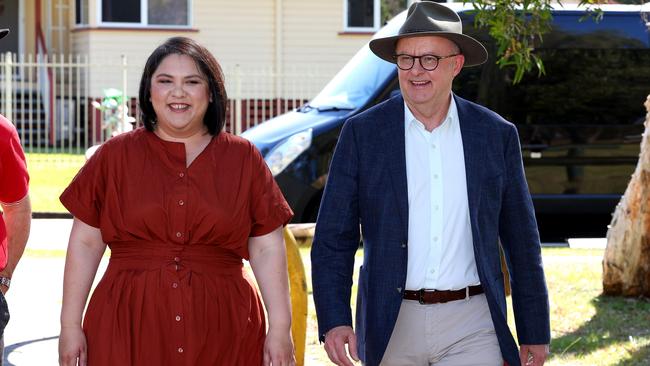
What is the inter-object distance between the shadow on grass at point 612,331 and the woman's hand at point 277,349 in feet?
12.3

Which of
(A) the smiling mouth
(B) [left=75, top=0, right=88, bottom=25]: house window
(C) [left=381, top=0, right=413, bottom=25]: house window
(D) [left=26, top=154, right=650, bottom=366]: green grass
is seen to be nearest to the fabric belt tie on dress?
(A) the smiling mouth

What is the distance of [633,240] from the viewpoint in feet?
31.8

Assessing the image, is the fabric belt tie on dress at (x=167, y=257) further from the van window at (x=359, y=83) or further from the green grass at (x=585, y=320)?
the van window at (x=359, y=83)

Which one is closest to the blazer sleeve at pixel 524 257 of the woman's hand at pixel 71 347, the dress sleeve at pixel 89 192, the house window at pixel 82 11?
the dress sleeve at pixel 89 192

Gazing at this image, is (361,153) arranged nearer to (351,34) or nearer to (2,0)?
(351,34)

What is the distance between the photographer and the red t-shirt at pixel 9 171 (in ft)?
15.8

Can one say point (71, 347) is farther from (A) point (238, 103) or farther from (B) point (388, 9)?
(B) point (388, 9)

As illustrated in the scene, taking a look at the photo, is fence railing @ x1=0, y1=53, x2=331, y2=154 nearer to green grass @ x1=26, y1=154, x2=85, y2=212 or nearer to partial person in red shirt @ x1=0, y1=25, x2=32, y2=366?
green grass @ x1=26, y1=154, x2=85, y2=212

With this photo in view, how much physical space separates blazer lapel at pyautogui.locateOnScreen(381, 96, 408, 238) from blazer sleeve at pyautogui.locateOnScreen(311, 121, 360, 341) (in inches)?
5.2

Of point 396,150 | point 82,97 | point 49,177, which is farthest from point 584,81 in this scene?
point 82,97

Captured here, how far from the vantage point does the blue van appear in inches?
523

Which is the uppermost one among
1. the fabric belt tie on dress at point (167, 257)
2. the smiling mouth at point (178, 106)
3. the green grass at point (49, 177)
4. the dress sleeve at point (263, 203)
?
the smiling mouth at point (178, 106)

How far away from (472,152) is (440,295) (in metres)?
0.56

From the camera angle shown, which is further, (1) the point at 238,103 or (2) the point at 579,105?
(1) the point at 238,103
